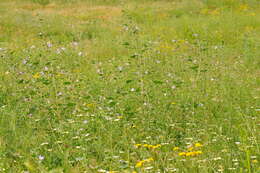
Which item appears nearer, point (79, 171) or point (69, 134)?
point (79, 171)

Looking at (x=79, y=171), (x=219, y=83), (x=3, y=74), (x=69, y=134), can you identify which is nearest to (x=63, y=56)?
(x=3, y=74)

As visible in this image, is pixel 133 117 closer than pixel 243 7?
Yes

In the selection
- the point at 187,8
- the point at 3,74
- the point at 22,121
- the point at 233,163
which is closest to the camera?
the point at 233,163

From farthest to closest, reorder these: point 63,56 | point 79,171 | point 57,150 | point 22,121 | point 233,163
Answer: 1. point 63,56
2. point 22,121
3. point 57,150
4. point 79,171
5. point 233,163

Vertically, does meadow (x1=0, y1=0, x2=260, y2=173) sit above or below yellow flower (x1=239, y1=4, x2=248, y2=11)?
below

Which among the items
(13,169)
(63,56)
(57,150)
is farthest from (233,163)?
(63,56)

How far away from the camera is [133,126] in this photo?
3438mm

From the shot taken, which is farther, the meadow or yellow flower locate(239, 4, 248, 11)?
yellow flower locate(239, 4, 248, 11)

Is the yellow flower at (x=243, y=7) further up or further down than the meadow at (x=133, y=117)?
further up

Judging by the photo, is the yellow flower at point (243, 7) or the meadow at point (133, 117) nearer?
the meadow at point (133, 117)

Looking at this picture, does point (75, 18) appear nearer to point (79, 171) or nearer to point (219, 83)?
point (219, 83)

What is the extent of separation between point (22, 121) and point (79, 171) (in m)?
1.15

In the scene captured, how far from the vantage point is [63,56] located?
22.8 feet

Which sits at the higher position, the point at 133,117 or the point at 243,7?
the point at 243,7
